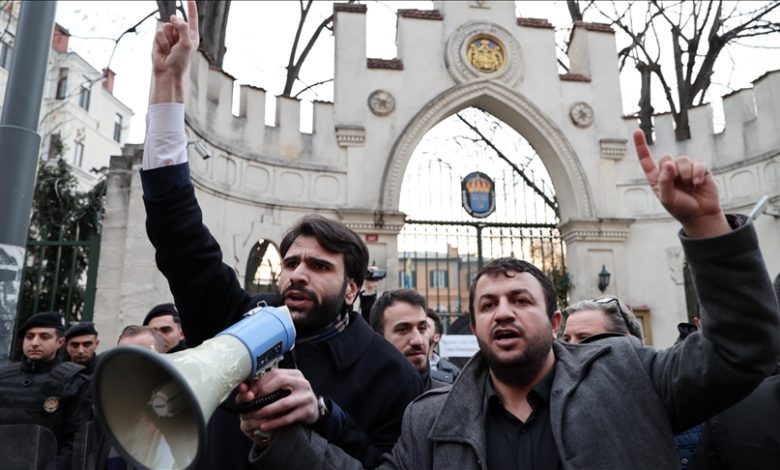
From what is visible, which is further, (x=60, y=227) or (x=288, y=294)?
(x=60, y=227)

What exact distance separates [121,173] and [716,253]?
9475 mm

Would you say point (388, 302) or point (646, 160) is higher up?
point (646, 160)

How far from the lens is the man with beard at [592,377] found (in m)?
1.52

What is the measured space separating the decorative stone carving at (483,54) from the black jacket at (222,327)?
1172 cm

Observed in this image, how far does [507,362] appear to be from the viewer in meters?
1.90

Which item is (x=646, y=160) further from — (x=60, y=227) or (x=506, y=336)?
(x=60, y=227)

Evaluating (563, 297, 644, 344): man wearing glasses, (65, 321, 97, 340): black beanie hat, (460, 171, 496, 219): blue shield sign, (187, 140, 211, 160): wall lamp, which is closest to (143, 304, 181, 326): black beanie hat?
(65, 321, 97, 340): black beanie hat

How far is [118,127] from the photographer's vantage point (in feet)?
123

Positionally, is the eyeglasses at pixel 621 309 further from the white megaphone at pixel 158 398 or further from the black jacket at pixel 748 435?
the white megaphone at pixel 158 398

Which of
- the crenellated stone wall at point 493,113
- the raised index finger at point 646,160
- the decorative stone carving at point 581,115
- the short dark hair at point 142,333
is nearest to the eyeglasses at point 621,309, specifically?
the raised index finger at point 646,160

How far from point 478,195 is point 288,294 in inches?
445

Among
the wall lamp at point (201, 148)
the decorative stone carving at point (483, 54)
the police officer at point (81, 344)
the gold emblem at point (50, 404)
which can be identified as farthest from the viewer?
the decorative stone carving at point (483, 54)

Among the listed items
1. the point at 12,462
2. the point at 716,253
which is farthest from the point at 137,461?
the point at 12,462

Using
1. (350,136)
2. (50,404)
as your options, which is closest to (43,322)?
(50,404)
